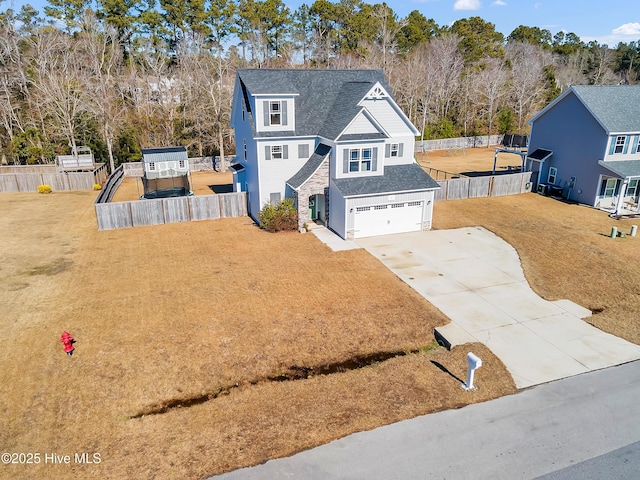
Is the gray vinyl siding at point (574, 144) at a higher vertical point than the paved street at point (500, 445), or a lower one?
higher

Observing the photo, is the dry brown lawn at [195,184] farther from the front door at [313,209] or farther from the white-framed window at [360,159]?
the white-framed window at [360,159]

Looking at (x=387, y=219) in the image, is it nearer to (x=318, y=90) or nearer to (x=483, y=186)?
(x=318, y=90)

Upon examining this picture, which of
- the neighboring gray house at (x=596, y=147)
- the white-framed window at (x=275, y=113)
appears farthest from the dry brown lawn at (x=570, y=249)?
the white-framed window at (x=275, y=113)

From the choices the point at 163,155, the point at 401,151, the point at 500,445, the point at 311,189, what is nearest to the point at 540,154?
the point at 401,151

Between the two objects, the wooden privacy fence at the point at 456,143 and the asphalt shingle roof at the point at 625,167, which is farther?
the wooden privacy fence at the point at 456,143

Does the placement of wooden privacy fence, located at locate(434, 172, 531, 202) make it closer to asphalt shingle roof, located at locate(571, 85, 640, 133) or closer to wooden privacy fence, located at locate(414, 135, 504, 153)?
asphalt shingle roof, located at locate(571, 85, 640, 133)

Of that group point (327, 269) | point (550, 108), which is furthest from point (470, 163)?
point (327, 269)
